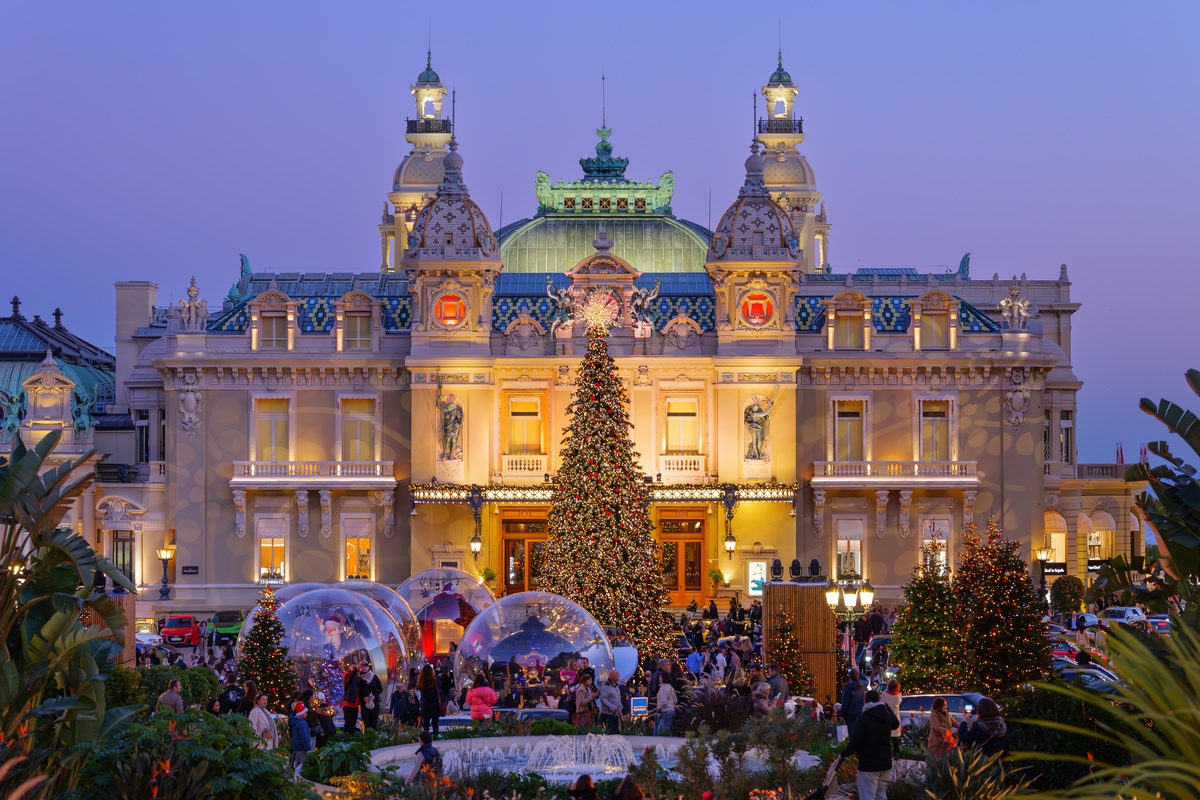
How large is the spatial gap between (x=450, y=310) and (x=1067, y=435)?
25843 millimetres

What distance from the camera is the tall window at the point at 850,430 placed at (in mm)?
61625

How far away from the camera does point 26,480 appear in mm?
19250

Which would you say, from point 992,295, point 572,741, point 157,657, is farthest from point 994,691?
point 992,295

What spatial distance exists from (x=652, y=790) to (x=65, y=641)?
24.1 feet

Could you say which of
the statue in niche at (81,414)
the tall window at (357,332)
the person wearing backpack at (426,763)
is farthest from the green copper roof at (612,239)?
the person wearing backpack at (426,763)

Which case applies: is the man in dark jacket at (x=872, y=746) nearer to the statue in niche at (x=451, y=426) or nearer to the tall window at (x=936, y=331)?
the statue in niche at (x=451, y=426)

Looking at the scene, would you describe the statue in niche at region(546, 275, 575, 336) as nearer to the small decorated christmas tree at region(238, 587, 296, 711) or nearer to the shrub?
the small decorated christmas tree at region(238, 587, 296, 711)

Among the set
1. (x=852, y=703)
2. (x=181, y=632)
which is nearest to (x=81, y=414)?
(x=181, y=632)

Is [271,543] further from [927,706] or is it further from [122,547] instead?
[927,706]

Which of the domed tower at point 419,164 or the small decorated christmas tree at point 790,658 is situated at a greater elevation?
the domed tower at point 419,164

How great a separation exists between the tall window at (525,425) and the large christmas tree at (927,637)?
1124 inches

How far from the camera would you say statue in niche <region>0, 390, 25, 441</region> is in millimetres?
62344

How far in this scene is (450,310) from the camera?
60.5 meters

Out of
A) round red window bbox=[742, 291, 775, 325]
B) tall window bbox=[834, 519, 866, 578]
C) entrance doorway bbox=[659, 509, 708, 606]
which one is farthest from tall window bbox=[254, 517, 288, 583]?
tall window bbox=[834, 519, 866, 578]
